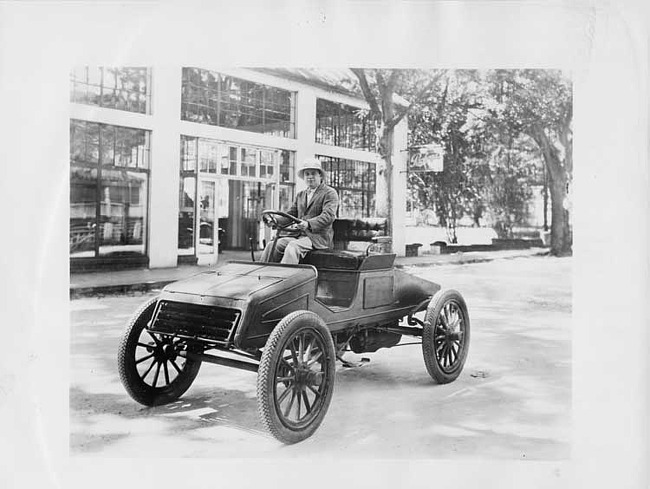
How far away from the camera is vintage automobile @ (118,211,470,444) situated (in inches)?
68.7

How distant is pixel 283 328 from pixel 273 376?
150mm

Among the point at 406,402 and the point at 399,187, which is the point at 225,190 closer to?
the point at 399,187

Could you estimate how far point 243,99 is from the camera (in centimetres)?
202

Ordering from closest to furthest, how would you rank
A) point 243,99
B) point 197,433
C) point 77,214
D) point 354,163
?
point 197,433 < point 77,214 < point 243,99 < point 354,163

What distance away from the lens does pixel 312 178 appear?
2.25 m

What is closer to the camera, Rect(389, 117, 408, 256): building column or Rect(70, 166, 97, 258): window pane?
Rect(70, 166, 97, 258): window pane

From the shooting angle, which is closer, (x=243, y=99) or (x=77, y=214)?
(x=77, y=214)

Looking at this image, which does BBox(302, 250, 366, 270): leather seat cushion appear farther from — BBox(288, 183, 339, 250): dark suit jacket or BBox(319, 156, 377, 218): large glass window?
BBox(319, 156, 377, 218): large glass window

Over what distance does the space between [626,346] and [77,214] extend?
194cm

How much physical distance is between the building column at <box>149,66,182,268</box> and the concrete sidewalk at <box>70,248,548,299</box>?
0.20 ft

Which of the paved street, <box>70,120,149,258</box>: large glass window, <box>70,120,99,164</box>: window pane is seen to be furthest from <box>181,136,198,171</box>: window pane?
the paved street

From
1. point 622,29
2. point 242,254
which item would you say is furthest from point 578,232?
point 242,254

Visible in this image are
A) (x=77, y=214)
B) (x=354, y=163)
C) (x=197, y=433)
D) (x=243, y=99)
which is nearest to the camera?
(x=197, y=433)

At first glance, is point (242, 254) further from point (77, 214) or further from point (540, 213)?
point (540, 213)
